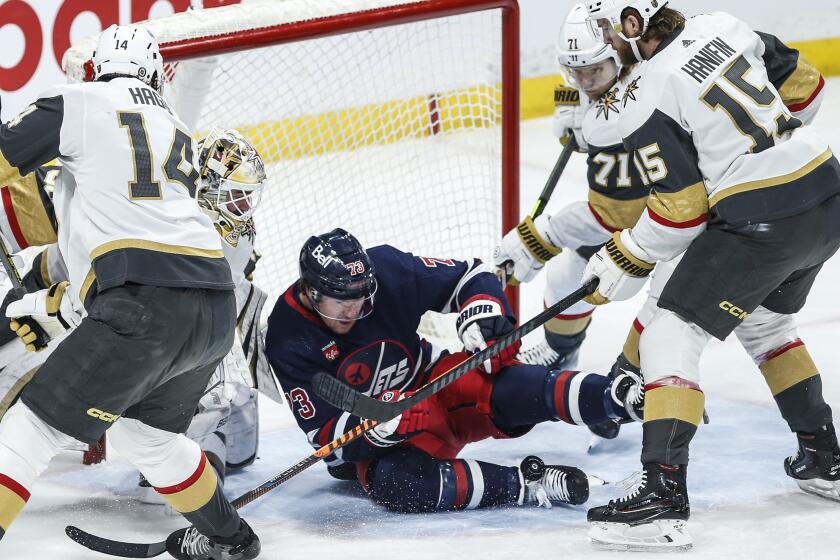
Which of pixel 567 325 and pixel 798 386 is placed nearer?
pixel 798 386

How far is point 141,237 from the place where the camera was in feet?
8.28

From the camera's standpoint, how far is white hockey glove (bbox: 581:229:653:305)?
2.92 meters

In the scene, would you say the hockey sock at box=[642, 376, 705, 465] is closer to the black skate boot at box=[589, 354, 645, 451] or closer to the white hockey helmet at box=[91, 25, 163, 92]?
the black skate boot at box=[589, 354, 645, 451]

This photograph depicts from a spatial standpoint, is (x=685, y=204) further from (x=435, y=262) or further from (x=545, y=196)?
(x=545, y=196)

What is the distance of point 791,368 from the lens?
3068 mm

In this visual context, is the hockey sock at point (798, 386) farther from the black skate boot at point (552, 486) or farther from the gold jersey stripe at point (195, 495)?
the gold jersey stripe at point (195, 495)

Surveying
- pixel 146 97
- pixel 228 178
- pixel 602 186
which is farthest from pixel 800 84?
pixel 146 97

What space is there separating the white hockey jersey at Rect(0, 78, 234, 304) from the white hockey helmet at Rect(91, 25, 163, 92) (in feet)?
0.19

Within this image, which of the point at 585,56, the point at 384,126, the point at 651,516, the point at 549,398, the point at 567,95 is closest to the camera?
the point at 651,516

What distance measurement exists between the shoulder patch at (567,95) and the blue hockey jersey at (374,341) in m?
0.76

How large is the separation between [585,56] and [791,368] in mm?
957

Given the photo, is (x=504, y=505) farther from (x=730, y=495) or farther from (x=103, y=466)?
(x=103, y=466)

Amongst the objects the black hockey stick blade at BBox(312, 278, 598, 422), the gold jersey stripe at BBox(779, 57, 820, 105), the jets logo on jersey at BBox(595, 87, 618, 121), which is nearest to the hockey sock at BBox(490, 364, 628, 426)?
the black hockey stick blade at BBox(312, 278, 598, 422)

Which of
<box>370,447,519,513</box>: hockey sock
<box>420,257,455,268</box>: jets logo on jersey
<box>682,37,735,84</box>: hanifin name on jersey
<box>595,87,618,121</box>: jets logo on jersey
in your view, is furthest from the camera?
<box>595,87,618,121</box>: jets logo on jersey
